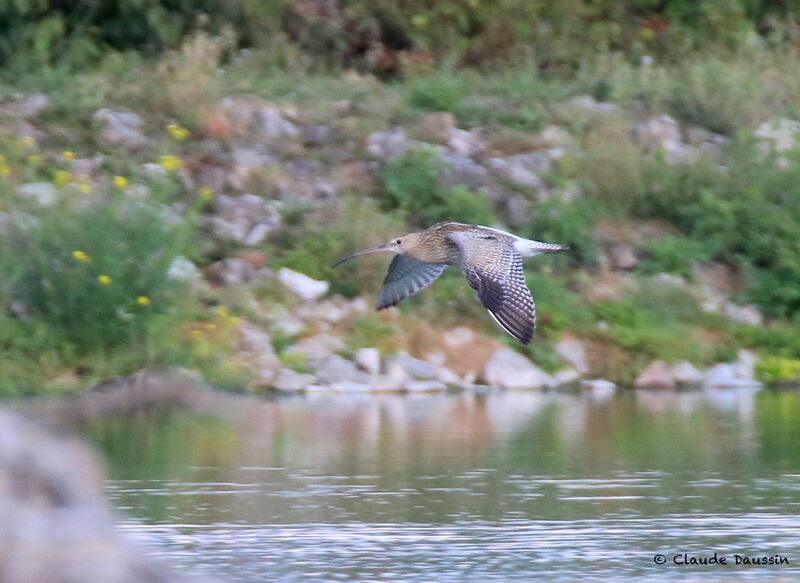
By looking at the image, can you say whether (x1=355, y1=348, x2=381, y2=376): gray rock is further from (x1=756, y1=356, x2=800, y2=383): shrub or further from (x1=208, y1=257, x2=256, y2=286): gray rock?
(x1=756, y1=356, x2=800, y2=383): shrub

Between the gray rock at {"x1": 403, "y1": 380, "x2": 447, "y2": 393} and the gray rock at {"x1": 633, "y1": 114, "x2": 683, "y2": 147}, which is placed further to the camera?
the gray rock at {"x1": 633, "y1": 114, "x2": 683, "y2": 147}

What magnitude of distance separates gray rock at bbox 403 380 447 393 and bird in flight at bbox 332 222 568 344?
316cm

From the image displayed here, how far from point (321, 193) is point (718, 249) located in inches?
153

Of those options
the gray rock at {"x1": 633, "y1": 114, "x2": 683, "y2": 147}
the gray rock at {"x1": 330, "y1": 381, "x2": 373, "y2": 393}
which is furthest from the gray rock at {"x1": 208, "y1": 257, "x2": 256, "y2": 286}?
the gray rock at {"x1": 633, "y1": 114, "x2": 683, "y2": 147}

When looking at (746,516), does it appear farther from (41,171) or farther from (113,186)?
(41,171)

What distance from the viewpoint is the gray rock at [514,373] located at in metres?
15.1

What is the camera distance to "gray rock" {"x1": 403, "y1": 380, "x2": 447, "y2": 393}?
14.9m

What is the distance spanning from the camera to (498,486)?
973cm

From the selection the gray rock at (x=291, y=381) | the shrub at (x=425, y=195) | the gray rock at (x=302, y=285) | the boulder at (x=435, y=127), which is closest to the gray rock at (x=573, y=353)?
the shrub at (x=425, y=195)

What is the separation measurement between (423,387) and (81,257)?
125 inches

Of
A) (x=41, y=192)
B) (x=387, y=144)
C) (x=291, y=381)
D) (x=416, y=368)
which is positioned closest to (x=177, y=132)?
(x=41, y=192)

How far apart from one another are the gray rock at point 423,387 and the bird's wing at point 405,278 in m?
3.15

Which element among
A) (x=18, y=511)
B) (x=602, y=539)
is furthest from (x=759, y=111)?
(x=18, y=511)

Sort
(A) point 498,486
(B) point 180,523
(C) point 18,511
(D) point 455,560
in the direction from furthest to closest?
(A) point 498,486
(B) point 180,523
(D) point 455,560
(C) point 18,511
